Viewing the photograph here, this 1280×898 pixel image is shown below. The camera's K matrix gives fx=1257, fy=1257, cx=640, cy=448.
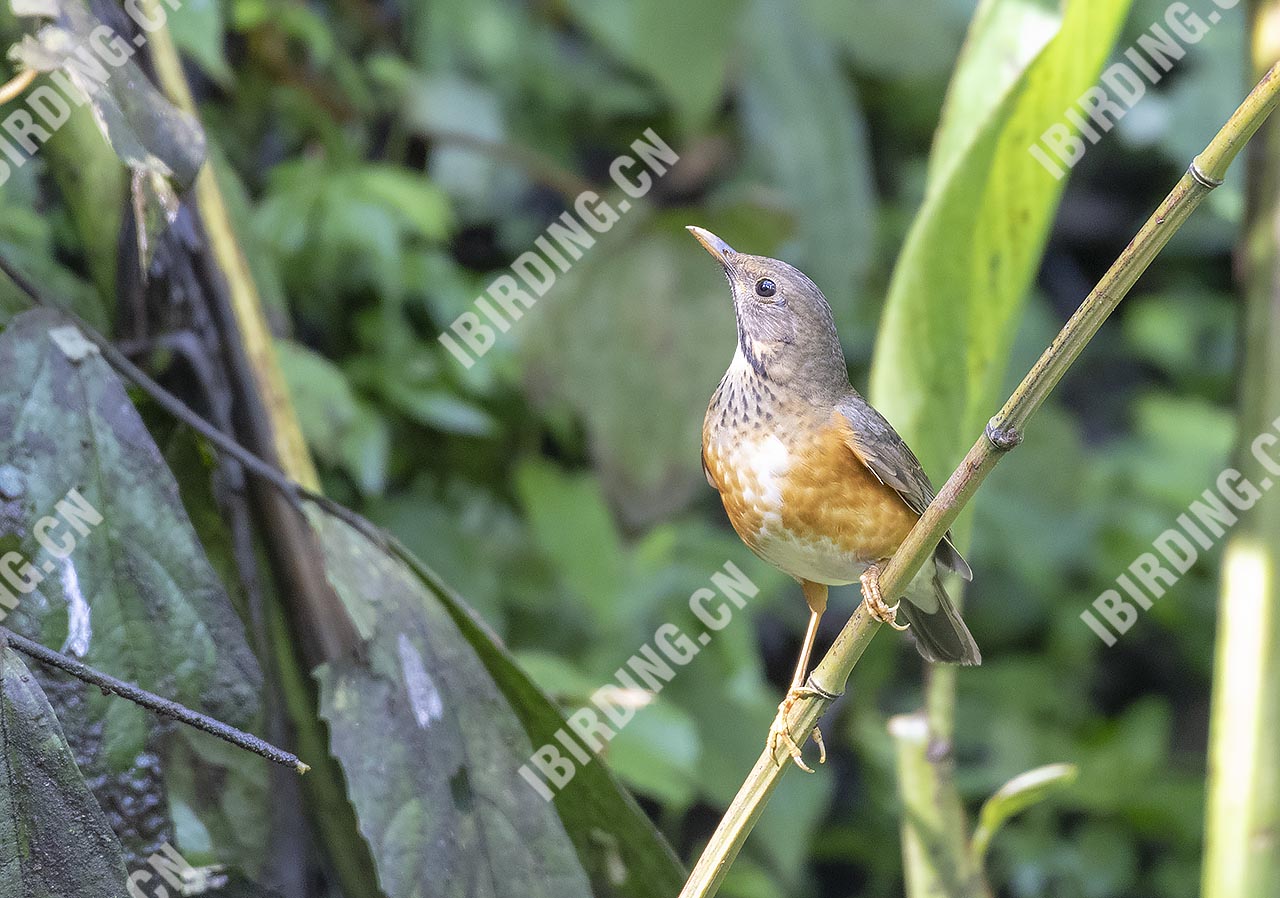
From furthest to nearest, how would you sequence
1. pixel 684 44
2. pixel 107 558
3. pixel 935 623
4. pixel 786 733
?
pixel 684 44, pixel 935 623, pixel 786 733, pixel 107 558

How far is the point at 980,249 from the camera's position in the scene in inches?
60.9

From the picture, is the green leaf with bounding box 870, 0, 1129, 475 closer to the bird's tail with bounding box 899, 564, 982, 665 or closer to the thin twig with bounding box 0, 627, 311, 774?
the bird's tail with bounding box 899, 564, 982, 665

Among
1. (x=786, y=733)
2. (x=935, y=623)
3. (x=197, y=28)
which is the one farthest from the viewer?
(x=197, y=28)

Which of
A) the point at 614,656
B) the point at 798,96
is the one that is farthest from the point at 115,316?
the point at 798,96

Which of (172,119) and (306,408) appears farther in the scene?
(306,408)

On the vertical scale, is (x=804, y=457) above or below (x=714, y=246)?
below

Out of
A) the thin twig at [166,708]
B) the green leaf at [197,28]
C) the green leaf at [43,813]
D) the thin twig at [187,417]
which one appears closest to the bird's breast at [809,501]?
the thin twig at [187,417]

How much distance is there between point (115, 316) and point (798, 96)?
2.48m

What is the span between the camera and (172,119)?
125cm

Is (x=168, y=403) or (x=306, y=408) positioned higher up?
(x=168, y=403)

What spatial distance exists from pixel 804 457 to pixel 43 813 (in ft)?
3.05

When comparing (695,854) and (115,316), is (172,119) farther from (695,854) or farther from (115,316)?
(695,854)

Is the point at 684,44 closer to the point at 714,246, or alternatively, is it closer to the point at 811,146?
the point at 811,146

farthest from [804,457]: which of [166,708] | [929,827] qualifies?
[166,708]
